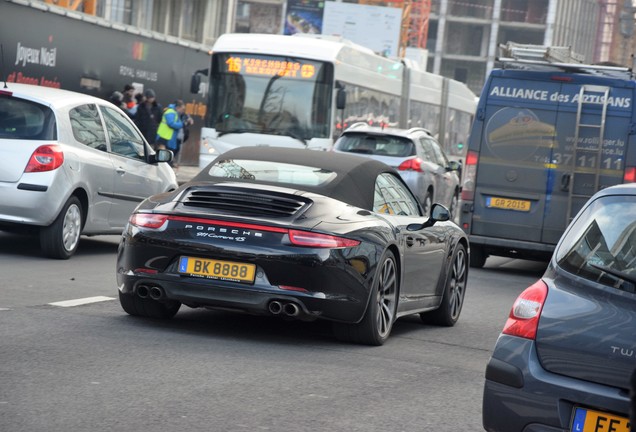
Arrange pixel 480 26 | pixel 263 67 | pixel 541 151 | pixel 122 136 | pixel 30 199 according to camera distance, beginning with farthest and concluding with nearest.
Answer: pixel 480 26 < pixel 263 67 < pixel 541 151 < pixel 122 136 < pixel 30 199

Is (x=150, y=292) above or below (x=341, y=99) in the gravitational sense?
below

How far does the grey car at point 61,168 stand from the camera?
1283 centimetres

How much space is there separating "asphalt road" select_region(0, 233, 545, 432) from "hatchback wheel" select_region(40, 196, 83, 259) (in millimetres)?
1855

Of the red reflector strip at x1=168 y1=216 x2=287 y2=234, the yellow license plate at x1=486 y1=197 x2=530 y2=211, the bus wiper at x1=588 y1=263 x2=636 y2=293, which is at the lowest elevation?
the yellow license plate at x1=486 y1=197 x2=530 y2=211

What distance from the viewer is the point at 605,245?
556 cm

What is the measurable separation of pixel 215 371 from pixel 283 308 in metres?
1.16

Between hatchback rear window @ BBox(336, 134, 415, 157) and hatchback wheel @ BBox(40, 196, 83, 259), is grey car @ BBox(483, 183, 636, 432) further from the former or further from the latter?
hatchback rear window @ BBox(336, 134, 415, 157)

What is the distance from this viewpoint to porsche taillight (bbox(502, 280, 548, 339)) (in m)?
5.43

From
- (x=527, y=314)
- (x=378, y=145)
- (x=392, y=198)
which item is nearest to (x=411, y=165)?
(x=378, y=145)

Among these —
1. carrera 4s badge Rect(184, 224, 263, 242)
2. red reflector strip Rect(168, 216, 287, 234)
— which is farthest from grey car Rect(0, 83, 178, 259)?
carrera 4s badge Rect(184, 224, 263, 242)

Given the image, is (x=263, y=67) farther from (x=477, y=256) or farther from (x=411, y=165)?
(x=477, y=256)

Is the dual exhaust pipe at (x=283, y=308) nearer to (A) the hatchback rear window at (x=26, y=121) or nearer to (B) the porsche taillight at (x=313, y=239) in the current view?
(B) the porsche taillight at (x=313, y=239)

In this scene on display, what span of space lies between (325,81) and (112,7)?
23175 millimetres

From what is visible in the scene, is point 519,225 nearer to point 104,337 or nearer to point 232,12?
point 104,337
